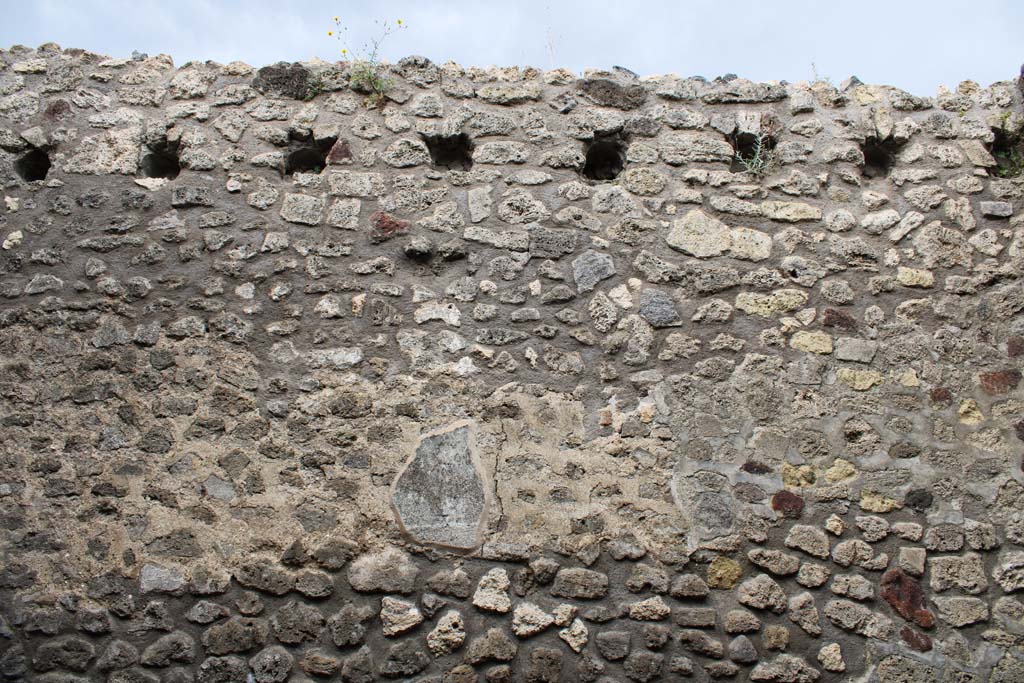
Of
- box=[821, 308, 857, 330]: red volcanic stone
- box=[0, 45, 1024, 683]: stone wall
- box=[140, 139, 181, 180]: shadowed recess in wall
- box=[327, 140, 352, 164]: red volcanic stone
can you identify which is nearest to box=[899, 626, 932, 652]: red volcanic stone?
box=[0, 45, 1024, 683]: stone wall

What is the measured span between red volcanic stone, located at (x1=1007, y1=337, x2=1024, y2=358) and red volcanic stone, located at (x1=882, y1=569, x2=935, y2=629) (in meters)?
1.05

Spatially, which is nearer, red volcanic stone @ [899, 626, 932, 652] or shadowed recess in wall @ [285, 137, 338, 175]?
red volcanic stone @ [899, 626, 932, 652]

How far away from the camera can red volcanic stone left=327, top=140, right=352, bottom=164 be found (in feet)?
12.5

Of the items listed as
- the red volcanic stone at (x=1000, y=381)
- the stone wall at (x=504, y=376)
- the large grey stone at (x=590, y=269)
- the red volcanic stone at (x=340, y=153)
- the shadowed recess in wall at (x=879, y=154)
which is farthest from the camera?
the shadowed recess in wall at (x=879, y=154)

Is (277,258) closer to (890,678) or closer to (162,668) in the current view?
(162,668)

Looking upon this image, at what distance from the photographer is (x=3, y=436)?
3.30m

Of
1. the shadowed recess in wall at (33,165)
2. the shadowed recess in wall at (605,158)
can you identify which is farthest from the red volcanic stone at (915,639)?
the shadowed recess in wall at (33,165)

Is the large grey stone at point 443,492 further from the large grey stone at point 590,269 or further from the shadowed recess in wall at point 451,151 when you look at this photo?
the shadowed recess in wall at point 451,151

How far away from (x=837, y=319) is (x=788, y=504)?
812 millimetres

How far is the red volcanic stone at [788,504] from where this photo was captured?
3217mm

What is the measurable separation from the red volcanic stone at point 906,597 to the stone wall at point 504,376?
0.04 feet

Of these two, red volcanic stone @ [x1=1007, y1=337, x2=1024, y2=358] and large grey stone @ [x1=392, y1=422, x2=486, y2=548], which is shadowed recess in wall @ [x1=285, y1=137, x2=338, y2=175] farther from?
red volcanic stone @ [x1=1007, y1=337, x2=1024, y2=358]

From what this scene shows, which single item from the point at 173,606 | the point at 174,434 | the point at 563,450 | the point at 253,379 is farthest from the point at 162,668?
the point at 563,450

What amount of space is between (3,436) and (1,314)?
0.53m
